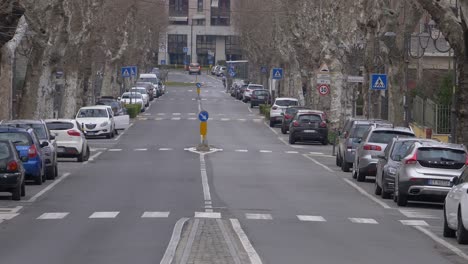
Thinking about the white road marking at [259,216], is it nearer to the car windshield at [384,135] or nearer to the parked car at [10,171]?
the parked car at [10,171]

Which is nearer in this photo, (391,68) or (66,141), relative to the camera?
(66,141)

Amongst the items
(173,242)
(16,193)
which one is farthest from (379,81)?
(173,242)

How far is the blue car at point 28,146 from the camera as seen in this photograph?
29438mm

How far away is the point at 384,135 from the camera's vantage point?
3303 centimetres

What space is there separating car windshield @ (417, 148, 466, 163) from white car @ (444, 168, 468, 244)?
219 inches

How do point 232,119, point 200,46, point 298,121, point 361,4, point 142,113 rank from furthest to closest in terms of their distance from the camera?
point 200,46 < point 142,113 < point 232,119 < point 298,121 < point 361,4

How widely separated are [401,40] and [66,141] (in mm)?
14363

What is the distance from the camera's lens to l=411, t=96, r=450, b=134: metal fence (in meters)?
51.2

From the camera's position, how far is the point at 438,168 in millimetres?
25375

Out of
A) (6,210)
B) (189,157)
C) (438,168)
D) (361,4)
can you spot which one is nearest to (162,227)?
(6,210)

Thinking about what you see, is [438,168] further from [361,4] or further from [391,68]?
[361,4]

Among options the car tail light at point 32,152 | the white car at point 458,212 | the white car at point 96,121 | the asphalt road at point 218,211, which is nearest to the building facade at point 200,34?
the white car at point 96,121

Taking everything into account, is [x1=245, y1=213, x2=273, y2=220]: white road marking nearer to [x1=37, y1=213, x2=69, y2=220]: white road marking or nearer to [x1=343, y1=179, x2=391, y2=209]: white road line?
[x1=37, y1=213, x2=69, y2=220]: white road marking

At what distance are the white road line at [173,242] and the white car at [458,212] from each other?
4554 mm
